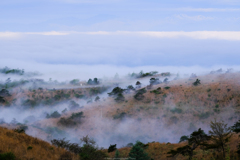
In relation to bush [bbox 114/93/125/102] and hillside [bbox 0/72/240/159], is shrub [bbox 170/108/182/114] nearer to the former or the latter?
hillside [bbox 0/72/240/159]

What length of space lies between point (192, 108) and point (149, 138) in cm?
767

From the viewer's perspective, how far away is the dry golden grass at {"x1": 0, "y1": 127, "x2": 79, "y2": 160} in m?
9.71

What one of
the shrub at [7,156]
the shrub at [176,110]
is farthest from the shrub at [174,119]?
the shrub at [7,156]

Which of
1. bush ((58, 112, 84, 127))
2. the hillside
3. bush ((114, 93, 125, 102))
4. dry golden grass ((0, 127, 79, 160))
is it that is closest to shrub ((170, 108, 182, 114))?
the hillside

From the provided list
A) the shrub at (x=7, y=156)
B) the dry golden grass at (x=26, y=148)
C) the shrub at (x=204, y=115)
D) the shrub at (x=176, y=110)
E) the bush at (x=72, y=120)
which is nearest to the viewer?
the shrub at (x=7, y=156)

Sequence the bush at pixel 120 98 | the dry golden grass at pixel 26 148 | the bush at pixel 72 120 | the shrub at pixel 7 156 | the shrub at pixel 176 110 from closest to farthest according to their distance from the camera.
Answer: the shrub at pixel 7 156, the dry golden grass at pixel 26 148, the shrub at pixel 176 110, the bush at pixel 72 120, the bush at pixel 120 98

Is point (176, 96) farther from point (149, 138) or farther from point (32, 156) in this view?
point (32, 156)

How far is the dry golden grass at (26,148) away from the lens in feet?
31.9

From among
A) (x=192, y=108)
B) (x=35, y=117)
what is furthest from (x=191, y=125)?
(x=35, y=117)

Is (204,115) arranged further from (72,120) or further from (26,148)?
(26,148)

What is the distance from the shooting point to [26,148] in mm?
10508

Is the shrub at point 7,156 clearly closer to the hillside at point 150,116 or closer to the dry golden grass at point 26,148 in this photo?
the dry golden grass at point 26,148

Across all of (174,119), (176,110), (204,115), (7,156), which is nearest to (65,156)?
(7,156)

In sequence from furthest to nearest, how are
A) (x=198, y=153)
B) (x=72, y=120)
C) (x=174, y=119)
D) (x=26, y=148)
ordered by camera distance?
(x=72, y=120) → (x=174, y=119) → (x=198, y=153) → (x=26, y=148)
